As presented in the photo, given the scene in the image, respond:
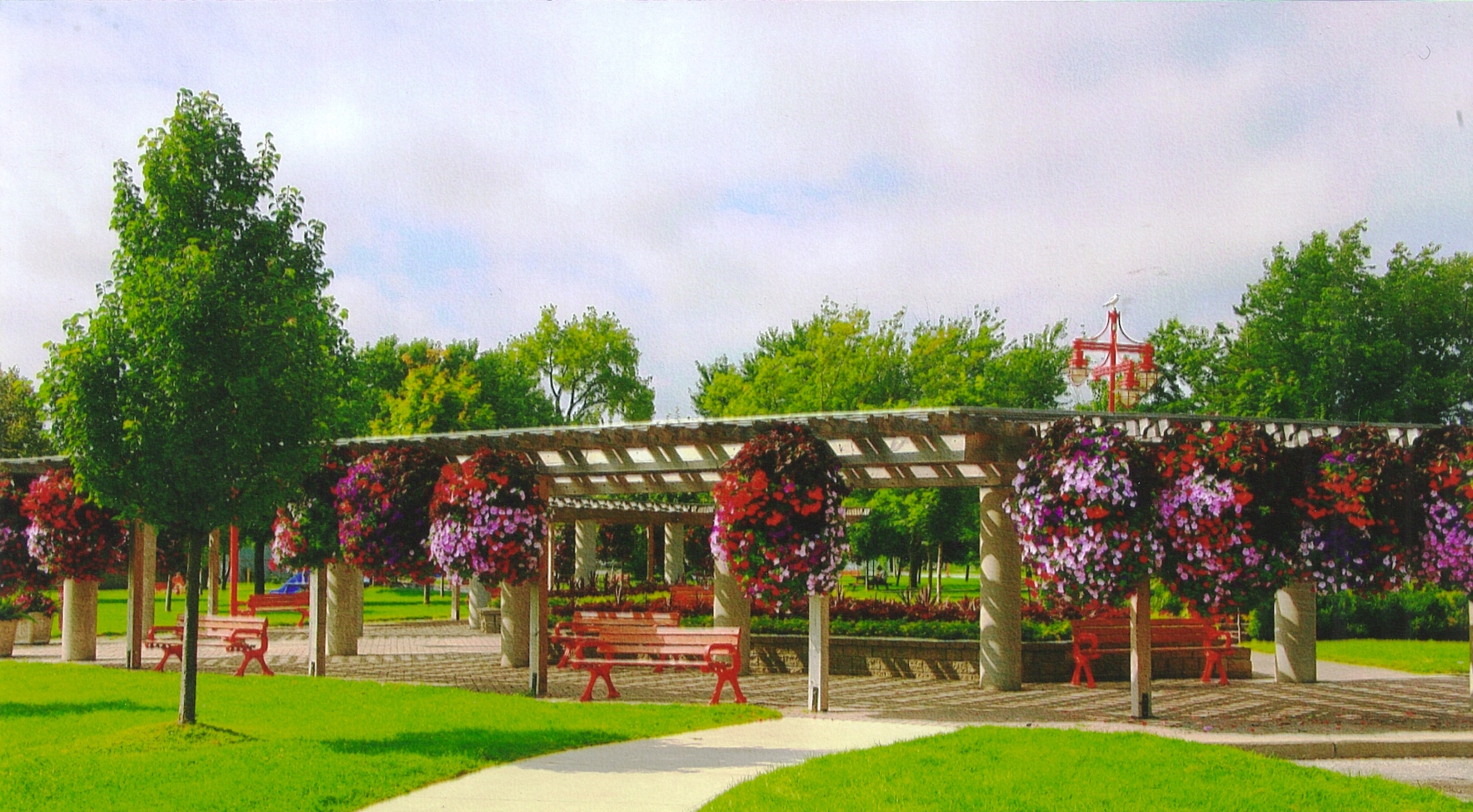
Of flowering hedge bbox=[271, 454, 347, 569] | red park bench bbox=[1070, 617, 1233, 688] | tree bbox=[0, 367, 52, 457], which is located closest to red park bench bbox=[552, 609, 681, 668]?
flowering hedge bbox=[271, 454, 347, 569]

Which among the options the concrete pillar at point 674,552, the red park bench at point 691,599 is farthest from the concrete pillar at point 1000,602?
the concrete pillar at point 674,552

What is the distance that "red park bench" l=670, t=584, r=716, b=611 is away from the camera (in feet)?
69.3

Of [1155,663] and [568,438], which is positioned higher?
[568,438]

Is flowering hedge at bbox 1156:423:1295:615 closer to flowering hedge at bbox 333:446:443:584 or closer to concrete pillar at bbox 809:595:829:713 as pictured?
concrete pillar at bbox 809:595:829:713

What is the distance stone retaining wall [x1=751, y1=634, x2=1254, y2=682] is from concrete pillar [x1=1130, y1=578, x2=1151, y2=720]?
3.65 m

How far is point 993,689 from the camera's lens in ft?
48.0

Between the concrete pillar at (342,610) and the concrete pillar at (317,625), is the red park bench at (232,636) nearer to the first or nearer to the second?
the concrete pillar at (317,625)

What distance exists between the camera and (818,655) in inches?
498

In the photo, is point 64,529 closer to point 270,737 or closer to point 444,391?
point 270,737

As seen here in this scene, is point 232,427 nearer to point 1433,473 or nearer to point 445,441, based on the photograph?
point 445,441

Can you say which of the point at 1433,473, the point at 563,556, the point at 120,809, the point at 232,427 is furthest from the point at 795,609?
the point at 563,556

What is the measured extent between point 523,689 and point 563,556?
24869mm

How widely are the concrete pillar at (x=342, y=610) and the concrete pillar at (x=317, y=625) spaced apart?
1996 mm

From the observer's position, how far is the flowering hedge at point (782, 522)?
40.1ft
